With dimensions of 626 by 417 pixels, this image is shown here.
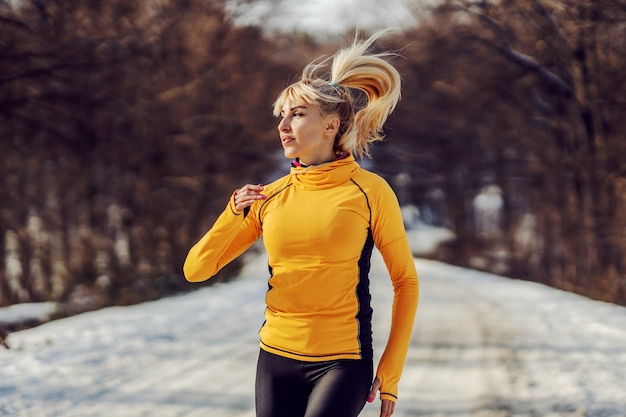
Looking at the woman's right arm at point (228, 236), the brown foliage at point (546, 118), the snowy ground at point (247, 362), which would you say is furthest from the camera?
the brown foliage at point (546, 118)

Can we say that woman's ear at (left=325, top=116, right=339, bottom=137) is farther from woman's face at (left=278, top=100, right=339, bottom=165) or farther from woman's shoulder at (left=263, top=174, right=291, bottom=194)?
woman's shoulder at (left=263, top=174, right=291, bottom=194)

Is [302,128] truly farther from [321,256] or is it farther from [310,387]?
[310,387]

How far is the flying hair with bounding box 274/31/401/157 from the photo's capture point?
2.77 meters

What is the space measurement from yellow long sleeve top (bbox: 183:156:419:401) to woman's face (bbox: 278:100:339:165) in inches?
2.9

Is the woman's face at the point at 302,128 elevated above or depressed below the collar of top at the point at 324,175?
above

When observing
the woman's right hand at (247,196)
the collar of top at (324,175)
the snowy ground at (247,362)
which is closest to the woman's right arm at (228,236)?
the woman's right hand at (247,196)

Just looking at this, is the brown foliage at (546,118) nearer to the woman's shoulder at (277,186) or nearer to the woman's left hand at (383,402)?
the woman's left hand at (383,402)

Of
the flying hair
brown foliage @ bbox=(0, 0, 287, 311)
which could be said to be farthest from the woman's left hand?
brown foliage @ bbox=(0, 0, 287, 311)

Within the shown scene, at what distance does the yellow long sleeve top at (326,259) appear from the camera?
2629 millimetres

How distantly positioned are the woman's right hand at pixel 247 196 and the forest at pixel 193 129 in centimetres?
583

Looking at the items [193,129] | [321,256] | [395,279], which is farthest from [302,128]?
[193,129]

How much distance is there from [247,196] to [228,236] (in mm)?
173

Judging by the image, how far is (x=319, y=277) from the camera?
2.62 metres

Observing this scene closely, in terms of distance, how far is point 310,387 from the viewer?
2.68m
